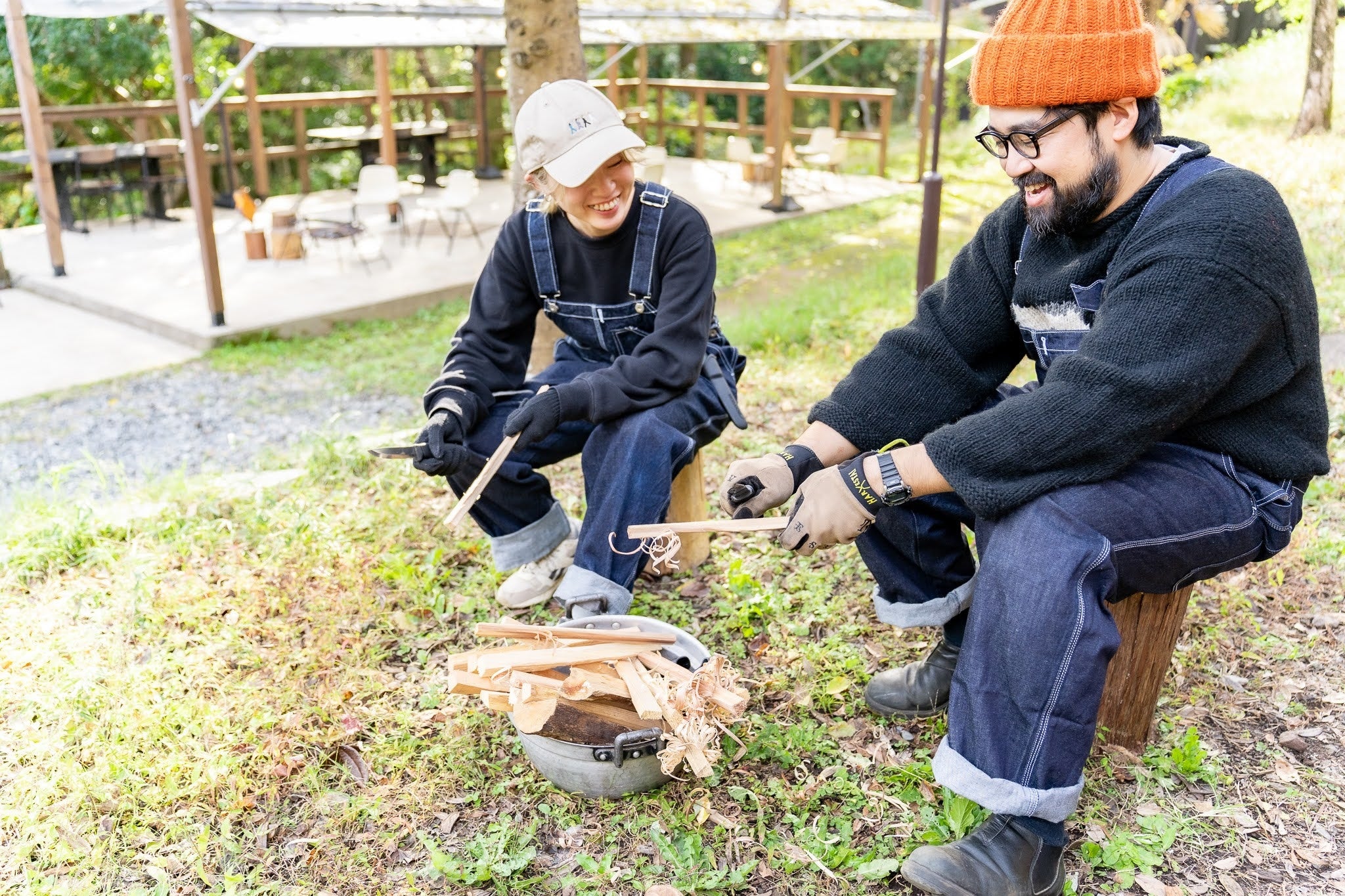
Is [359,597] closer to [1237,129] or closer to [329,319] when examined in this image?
[329,319]

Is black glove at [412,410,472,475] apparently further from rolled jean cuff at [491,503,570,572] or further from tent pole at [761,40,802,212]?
tent pole at [761,40,802,212]

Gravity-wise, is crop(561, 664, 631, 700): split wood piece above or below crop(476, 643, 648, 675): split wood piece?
below

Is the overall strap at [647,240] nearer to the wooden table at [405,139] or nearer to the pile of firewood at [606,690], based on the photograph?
the pile of firewood at [606,690]

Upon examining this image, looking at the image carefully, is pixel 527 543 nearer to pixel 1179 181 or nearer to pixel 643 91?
pixel 1179 181

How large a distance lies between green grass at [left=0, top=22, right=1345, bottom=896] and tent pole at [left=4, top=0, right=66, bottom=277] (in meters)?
6.18

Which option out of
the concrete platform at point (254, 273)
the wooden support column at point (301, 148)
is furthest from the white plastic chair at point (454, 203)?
the wooden support column at point (301, 148)

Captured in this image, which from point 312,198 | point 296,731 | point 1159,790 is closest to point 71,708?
point 296,731

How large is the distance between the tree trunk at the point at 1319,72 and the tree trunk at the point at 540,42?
11949 mm

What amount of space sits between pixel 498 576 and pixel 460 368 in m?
0.74

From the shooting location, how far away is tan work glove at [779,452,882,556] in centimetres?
228

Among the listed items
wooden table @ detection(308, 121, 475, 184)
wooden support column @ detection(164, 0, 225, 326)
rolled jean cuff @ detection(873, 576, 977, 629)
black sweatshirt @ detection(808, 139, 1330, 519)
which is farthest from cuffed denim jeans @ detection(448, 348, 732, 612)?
wooden table @ detection(308, 121, 475, 184)

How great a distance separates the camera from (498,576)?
11.7 ft

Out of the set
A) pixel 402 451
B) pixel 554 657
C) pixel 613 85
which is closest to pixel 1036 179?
pixel 554 657

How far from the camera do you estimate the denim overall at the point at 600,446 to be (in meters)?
2.84
